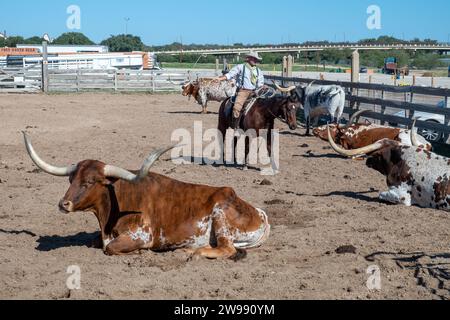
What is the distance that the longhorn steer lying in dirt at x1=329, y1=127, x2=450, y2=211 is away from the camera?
931 centimetres

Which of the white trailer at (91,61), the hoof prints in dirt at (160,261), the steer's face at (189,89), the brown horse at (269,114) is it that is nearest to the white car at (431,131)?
the brown horse at (269,114)

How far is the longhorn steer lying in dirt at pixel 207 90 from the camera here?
89.7ft

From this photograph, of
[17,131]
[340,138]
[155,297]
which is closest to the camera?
[155,297]

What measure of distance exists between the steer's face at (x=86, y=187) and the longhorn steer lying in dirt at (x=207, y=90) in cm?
1999

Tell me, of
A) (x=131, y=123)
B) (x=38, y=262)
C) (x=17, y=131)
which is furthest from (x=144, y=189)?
(x=131, y=123)

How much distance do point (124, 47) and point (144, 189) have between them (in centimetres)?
9870

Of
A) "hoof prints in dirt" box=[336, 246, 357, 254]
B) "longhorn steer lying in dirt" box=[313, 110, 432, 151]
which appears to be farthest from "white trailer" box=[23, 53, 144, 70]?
"hoof prints in dirt" box=[336, 246, 357, 254]

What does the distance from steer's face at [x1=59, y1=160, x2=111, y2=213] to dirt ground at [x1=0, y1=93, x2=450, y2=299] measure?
56 centimetres

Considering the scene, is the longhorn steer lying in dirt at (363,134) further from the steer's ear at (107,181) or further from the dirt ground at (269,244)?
the steer's ear at (107,181)

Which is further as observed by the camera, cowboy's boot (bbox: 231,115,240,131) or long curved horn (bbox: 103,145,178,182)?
cowboy's boot (bbox: 231,115,240,131)

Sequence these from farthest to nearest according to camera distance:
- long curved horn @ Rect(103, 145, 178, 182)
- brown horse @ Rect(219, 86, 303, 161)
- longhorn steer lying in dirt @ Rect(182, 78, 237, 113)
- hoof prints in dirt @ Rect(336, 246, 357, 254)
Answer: longhorn steer lying in dirt @ Rect(182, 78, 237, 113), brown horse @ Rect(219, 86, 303, 161), hoof prints in dirt @ Rect(336, 246, 357, 254), long curved horn @ Rect(103, 145, 178, 182)

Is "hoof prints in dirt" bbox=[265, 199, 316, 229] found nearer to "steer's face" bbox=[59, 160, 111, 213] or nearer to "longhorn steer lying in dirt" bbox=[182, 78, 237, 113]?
"steer's face" bbox=[59, 160, 111, 213]

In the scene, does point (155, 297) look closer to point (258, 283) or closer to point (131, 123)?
point (258, 283)

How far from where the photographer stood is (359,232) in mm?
8055
